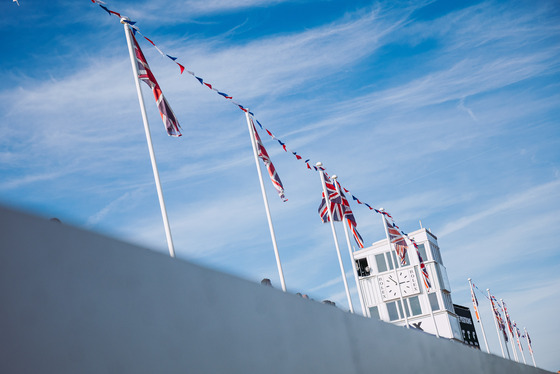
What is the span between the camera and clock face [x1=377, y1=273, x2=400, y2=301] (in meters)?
58.5

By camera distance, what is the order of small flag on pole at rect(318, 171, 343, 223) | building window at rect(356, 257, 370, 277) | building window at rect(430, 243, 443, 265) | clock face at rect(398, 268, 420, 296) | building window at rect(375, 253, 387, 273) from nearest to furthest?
small flag on pole at rect(318, 171, 343, 223)
clock face at rect(398, 268, 420, 296)
building window at rect(430, 243, 443, 265)
building window at rect(375, 253, 387, 273)
building window at rect(356, 257, 370, 277)

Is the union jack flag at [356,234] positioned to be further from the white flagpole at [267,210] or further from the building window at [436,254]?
the building window at [436,254]

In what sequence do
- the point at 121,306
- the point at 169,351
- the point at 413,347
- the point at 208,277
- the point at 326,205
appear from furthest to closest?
the point at 326,205 → the point at 413,347 → the point at 208,277 → the point at 169,351 → the point at 121,306

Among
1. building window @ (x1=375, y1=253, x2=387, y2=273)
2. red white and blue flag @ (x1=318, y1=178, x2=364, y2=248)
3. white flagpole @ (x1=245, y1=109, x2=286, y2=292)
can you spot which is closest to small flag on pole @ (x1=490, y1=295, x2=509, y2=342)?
building window @ (x1=375, y1=253, x2=387, y2=273)

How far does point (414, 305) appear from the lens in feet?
189

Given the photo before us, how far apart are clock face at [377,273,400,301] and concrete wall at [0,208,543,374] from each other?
169ft

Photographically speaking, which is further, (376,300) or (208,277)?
(376,300)

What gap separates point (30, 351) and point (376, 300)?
56.7 metres

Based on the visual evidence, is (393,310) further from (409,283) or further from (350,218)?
(350,218)

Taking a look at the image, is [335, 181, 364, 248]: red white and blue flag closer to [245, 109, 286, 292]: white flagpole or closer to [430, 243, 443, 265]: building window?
[245, 109, 286, 292]: white flagpole

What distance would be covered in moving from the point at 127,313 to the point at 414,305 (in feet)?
182

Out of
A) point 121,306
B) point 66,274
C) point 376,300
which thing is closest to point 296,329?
point 121,306

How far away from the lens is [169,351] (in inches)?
203

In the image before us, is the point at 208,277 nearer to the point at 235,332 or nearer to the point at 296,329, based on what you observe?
the point at 235,332
